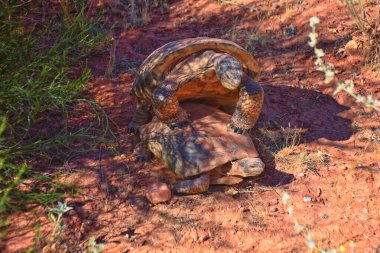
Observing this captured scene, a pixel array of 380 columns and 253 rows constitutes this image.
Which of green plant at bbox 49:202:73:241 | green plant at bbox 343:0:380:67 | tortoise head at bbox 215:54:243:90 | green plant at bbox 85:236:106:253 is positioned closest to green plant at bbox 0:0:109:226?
green plant at bbox 49:202:73:241

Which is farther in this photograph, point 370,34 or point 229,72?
point 370,34

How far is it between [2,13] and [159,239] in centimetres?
244

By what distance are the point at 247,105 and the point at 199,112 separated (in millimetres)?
523

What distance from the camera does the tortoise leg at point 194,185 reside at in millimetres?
2977

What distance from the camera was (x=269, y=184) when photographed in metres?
3.22

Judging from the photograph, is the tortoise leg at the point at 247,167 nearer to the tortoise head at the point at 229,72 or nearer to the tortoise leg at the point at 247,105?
the tortoise leg at the point at 247,105

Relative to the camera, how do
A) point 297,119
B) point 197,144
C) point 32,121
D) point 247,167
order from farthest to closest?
point 297,119 → point 32,121 → point 197,144 → point 247,167

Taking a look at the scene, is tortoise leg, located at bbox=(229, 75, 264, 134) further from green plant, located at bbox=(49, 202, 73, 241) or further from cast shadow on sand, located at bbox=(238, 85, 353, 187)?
green plant, located at bbox=(49, 202, 73, 241)

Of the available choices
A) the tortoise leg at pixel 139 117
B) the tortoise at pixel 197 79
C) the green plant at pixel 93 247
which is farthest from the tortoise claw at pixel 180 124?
the green plant at pixel 93 247

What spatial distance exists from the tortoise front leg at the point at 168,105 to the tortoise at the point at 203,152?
7cm

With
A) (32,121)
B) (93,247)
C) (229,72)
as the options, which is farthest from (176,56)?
(93,247)

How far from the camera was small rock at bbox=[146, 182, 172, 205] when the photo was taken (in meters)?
2.96

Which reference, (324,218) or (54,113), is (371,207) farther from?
(54,113)

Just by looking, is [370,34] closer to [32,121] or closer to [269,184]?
[269,184]
